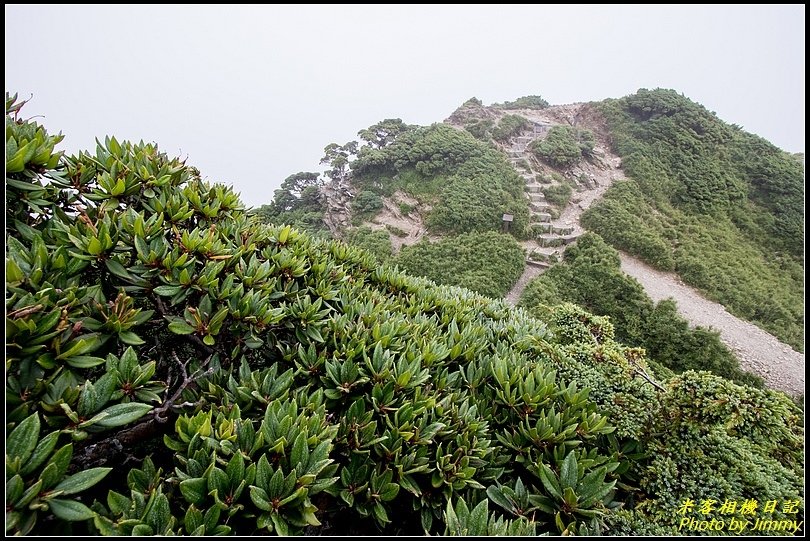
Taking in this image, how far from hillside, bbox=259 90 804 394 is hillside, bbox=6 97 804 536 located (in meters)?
9.40

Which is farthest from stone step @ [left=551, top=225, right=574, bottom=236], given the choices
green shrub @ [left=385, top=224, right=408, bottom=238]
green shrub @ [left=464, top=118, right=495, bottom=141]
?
green shrub @ [left=464, top=118, right=495, bottom=141]

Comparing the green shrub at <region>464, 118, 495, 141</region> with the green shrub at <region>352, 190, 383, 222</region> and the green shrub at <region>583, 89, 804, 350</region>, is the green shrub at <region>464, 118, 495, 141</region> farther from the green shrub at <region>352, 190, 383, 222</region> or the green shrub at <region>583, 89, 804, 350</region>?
the green shrub at <region>352, 190, 383, 222</region>

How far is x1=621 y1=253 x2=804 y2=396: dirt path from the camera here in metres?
8.93

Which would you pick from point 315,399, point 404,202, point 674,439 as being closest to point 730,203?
point 404,202

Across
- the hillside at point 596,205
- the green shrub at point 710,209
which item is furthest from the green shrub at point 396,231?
the green shrub at point 710,209

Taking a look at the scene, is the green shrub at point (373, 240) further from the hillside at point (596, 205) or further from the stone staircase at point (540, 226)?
the stone staircase at point (540, 226)

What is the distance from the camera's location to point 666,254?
42.3 ft

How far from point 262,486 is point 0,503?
681 mm

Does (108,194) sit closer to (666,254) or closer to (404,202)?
(404,202)

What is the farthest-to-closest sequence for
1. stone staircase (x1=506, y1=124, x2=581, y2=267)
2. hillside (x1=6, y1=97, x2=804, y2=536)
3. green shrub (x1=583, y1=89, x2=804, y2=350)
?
stone staircase (x1=506, y1=124, x2=581, y2=267) → green shrub (x1=583, y1=89, x2=804, y2=350) → hillside (x1=6, y1=97, x2=804, y2=536)

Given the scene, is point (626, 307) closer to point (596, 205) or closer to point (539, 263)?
point (539, 263)

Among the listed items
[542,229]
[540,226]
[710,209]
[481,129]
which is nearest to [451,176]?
[540,226]

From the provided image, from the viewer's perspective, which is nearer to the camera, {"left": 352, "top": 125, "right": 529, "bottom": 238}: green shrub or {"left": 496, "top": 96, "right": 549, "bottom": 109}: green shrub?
{"left": 352, "top": 125, "right": 529, "bottom": 238}: green shrub

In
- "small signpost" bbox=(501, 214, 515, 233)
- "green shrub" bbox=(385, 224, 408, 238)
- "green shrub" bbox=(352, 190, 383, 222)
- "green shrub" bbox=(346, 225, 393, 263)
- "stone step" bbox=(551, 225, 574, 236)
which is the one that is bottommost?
"green shrub" bbox=(346, 225, 393, 263)
